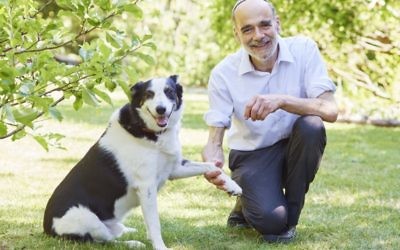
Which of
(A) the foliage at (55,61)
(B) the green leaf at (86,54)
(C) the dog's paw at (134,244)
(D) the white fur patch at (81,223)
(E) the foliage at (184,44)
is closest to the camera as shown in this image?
(A) the foliage at (55,61)

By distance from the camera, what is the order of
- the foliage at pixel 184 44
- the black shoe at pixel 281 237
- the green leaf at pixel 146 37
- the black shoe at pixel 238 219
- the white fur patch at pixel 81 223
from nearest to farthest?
the green leaf at pixel 146 37
the white fur patch at pixel 81 223
the black shoe at pixel 281 237
the black shoe at pixel 238 219
the foliage at pixel 184 44

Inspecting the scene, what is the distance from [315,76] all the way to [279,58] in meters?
0.23

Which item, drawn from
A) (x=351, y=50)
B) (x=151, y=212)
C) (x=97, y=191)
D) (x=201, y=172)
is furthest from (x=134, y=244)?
(x=351, y=50)

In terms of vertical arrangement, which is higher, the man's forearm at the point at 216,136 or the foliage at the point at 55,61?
the foliage at the point at 55,61

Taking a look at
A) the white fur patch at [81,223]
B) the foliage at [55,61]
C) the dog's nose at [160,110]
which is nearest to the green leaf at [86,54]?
the foliage at [55,61]

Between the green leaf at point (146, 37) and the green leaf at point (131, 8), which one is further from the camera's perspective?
the green leaf at point (146, 37)

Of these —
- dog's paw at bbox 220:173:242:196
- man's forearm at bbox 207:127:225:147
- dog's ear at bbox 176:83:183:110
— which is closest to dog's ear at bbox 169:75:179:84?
dog's ear at bbox 176:83:183:110

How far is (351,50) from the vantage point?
33.9ft

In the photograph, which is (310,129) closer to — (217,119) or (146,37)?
(217,119)

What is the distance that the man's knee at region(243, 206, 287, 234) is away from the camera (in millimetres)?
3535

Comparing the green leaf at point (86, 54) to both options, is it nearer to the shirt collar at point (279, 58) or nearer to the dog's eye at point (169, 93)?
the dog's eye at point (169, 93)

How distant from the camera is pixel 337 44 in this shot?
10484 millimetres

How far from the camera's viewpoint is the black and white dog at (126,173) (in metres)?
3.36

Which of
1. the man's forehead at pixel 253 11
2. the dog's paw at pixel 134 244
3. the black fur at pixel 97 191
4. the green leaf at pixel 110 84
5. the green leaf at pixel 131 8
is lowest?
the dog's paw at pixel 134 244
